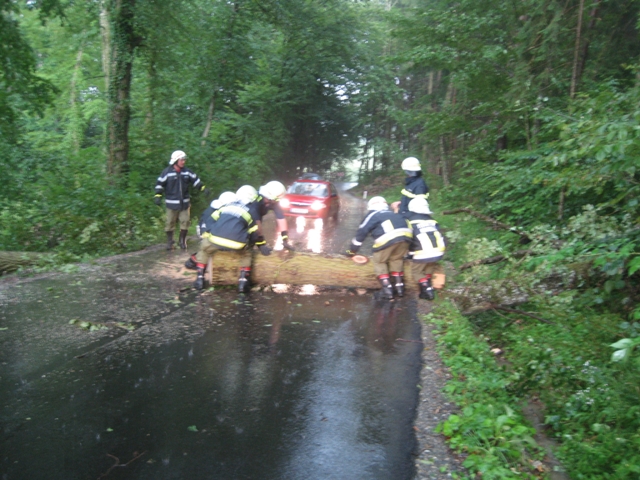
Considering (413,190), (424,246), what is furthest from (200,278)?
(413,190)

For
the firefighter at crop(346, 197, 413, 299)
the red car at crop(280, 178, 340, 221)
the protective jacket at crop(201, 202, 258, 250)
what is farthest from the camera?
the red car at crop(280, 178, 340, 221)

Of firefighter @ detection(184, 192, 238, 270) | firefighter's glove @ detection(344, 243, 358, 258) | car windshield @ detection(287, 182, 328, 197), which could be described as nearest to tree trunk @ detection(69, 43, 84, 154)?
car windshield @ detection(287, 182, 328, 197)

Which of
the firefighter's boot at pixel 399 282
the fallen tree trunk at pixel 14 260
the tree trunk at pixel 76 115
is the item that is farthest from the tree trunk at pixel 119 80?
the tree trunk at pixel 76 115

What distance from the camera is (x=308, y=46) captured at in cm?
2788

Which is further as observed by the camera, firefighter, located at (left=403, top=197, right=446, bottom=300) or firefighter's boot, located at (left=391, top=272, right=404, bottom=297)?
firefighter's boot, located at (left=391, top=272, right=404, bottom=297)

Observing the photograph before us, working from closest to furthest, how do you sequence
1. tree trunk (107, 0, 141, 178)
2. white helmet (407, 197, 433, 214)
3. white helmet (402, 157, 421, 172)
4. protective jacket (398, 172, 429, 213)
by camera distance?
white helmet (407, 197, 433, 214) < protective jacket (398, 172, 429, 213) < white helmet (402, 157, 421, 172) < tree trunk (107, 0, 141, 178)

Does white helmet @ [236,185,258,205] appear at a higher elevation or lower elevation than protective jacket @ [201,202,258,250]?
higher

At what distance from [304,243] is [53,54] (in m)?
19.4

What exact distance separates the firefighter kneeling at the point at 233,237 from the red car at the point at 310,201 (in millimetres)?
8602

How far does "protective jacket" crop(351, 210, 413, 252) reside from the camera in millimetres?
8133

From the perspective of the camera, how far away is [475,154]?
14.7 metres

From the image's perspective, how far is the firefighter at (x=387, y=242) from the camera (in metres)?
8.16

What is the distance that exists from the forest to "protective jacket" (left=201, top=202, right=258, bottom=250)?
3182 mm

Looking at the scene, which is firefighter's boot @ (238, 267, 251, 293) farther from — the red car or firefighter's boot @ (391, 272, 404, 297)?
the red car
